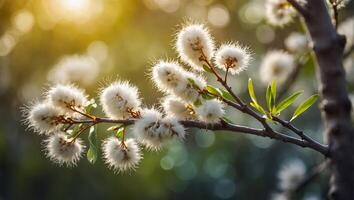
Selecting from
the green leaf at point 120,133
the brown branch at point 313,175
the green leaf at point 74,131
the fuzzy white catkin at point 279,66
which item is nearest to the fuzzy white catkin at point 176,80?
the green leaf at point 120,133

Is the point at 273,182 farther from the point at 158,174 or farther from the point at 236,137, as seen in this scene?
the point at 158,174

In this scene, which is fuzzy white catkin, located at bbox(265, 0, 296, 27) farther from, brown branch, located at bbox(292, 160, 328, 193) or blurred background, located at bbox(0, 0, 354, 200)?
blurred background, located at bbox(0, 0, 354, 200)

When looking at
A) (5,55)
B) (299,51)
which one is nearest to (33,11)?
(5,55)

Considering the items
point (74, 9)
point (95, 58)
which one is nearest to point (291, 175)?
point (74, 9)

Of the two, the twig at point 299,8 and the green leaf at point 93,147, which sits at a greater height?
the twig at point 299,8

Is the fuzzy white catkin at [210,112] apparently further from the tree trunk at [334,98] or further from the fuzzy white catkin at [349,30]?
the fuzzy white catkin at [349,30]
